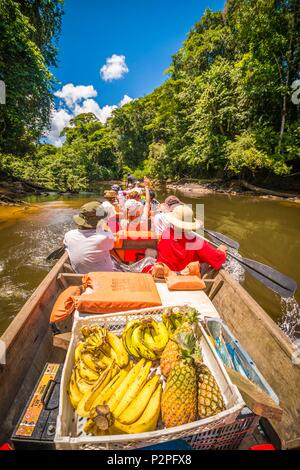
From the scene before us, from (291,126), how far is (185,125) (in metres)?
11.2

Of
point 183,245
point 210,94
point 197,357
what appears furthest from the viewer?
point 210,94

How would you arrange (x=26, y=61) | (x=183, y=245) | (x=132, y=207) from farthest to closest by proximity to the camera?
(x=26, y=61)
(x=132, y=207)
(x=183, y=245)

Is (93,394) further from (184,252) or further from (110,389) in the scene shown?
(184,252)

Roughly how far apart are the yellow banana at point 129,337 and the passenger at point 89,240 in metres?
1.32

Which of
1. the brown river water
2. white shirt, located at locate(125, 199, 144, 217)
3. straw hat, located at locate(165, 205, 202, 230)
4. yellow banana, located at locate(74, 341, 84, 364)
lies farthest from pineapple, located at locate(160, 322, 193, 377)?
white shirt, located at locate(125, 199, 144, 217)

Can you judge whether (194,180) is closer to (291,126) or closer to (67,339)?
(291,126)

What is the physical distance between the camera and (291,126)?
14.3 metres

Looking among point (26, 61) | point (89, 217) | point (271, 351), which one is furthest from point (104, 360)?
point (26, 61)

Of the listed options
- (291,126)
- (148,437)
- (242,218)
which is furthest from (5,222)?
(291,126)

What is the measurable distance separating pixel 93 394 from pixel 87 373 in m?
0.17

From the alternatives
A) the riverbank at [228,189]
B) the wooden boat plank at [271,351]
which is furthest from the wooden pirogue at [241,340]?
the riverbank at [228,189]

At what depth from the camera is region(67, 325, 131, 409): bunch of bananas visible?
1.35 m

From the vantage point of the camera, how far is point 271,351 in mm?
1935
